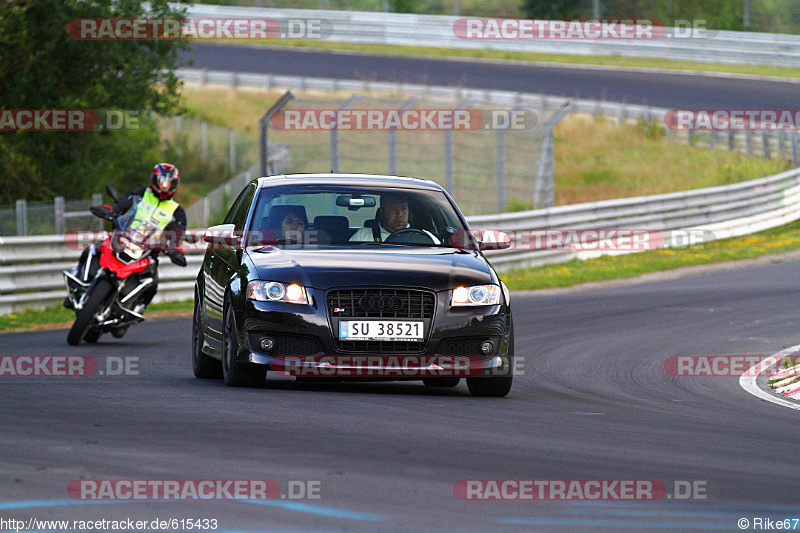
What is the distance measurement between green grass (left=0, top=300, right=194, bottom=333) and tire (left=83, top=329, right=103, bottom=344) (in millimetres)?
2474

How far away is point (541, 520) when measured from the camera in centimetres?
532

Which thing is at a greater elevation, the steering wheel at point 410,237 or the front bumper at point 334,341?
the steering wheel at point 410,237

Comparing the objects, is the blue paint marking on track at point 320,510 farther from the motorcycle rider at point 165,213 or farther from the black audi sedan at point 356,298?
the motorcycle rider at point 165,213

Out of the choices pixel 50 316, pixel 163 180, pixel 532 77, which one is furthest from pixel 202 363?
pixel 532 77

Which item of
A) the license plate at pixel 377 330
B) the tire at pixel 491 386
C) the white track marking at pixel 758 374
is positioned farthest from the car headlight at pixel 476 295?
the white track marking at pixel 758 374

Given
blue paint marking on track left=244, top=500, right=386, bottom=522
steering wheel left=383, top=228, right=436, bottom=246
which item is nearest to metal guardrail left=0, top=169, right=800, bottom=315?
steering wheel left=383, top=228, right=436, bottom=246

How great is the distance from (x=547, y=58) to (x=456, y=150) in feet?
82.8

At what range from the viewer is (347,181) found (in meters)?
10.3

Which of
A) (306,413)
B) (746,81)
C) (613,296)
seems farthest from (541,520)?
(746,81)

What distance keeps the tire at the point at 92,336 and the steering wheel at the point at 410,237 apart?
4955mm

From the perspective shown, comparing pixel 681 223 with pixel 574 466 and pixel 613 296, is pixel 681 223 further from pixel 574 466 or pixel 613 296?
pixel 574 466

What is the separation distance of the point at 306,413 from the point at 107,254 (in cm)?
629

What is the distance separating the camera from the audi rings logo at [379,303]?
350 inches

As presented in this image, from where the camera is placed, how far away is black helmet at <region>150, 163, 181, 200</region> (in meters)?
13.6
